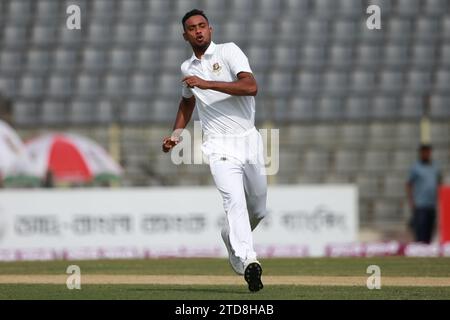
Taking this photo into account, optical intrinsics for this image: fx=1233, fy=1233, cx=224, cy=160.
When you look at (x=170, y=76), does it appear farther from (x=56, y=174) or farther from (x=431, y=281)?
(x=431, y=281)

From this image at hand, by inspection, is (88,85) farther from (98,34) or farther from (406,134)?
(406,134)

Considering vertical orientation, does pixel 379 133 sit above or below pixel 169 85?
below

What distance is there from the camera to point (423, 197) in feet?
62.3

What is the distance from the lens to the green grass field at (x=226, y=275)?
32.0 feet

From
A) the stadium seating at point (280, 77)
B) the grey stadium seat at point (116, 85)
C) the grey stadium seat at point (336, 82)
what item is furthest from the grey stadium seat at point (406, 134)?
the grey stadium seat at point (116, 85)

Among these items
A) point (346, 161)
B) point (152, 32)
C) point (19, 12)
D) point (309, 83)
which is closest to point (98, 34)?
point (152, 32)

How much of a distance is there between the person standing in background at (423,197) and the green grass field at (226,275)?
3556 millimetres

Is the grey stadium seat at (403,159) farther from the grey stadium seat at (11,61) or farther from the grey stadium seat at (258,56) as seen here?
the grey stadium seat at (11,61)

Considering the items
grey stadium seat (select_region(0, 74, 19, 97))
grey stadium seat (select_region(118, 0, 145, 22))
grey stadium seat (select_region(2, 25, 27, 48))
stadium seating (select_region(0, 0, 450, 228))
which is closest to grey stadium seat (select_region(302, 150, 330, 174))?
stadium seating (select_region(0, 0, 450, 228))

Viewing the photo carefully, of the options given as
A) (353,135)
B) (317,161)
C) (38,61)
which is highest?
(38,61)

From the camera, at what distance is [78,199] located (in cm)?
1884

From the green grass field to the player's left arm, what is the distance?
162 cm

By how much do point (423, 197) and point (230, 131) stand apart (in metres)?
9.26
